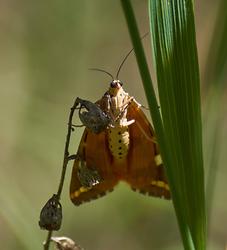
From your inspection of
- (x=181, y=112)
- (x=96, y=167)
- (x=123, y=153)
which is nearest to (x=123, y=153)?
(x=123, y=153)

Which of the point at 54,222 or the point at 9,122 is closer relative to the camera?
the point at 54,222

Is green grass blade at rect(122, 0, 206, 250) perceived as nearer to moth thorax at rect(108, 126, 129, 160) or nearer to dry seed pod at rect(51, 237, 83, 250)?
dry seed pod at rect(51, 237, 83, 250)

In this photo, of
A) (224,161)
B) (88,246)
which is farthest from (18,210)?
(224,161)

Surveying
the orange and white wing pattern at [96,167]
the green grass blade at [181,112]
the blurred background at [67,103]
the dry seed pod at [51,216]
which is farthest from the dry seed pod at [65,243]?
the blurred background at [67,103]

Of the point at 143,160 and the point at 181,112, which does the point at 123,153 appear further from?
the point at 181,112

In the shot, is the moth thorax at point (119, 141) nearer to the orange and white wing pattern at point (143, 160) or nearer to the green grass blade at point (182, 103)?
the orange and white wing pattern at point (143, 160)

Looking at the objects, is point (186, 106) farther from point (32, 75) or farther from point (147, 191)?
point (32, 75)

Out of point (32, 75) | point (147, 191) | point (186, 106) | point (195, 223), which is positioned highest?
point (32, 75)
